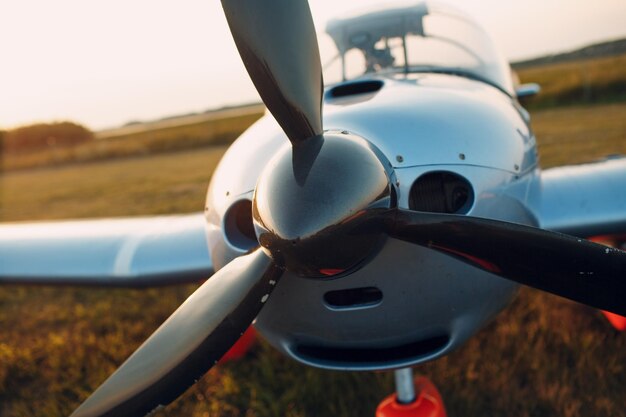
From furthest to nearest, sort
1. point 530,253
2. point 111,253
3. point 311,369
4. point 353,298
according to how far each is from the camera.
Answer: point 111,253, point 311,369, point 353,298, point 530,253

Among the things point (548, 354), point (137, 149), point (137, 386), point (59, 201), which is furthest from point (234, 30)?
point (137, 149)

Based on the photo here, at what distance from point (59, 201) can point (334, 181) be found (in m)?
13.7

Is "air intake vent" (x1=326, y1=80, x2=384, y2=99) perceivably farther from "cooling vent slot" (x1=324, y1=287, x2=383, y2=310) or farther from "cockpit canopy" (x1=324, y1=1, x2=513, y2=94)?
"cooling vent slot" (x1=324, y1=287, x2=383, y2=310)

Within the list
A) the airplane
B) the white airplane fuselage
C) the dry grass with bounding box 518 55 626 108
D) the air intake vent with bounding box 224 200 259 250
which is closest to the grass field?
the airplane

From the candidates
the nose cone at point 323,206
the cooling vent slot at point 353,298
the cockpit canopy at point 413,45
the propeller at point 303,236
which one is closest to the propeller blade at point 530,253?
the propeller at point 303,236

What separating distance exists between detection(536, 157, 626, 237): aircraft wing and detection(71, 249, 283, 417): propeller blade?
5.08 feet

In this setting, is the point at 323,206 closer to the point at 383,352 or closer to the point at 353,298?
the point at 353,298

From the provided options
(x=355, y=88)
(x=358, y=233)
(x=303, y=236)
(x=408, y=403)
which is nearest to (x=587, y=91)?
(x=355, y=88)

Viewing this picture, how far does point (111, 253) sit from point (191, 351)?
2.00m

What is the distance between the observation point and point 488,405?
9.08 ft

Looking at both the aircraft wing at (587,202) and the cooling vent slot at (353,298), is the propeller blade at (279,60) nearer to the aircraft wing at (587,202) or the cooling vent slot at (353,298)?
the cooling vent slot at (353,298)

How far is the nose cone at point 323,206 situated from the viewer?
1499mm

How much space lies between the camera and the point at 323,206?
1498mm

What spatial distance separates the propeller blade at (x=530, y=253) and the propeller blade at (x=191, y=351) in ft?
1.66
